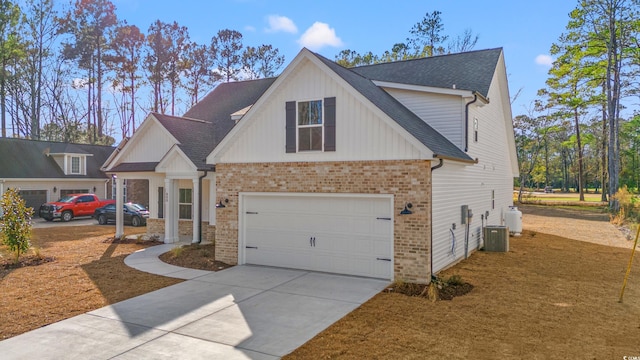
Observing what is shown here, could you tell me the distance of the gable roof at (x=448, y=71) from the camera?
1347cm

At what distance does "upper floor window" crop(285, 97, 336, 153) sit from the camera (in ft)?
32.9

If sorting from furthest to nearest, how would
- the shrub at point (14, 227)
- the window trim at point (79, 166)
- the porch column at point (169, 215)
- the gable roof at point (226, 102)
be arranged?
the window trim at point (79, 166) → the gable roof at point (226, 102) → the porch column at point (169, 215) → the shrub at point (14, 227)

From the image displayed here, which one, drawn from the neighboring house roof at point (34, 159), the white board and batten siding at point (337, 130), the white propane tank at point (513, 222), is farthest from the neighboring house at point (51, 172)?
the white propane tank at point (513, 222)

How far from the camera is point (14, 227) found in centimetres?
1146

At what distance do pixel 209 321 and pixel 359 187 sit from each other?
4654mm

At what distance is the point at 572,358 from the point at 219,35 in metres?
41.6

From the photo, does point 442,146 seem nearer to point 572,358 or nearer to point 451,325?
point 451,325

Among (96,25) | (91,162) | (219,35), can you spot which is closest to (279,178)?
(91,162)

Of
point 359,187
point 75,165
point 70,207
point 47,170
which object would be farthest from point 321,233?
point 75,165

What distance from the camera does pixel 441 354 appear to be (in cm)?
539

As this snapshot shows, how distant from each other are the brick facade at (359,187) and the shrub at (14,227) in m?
5.66

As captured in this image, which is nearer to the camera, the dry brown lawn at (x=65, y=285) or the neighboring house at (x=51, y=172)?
the dry brown lawn at (x=65, y=285)

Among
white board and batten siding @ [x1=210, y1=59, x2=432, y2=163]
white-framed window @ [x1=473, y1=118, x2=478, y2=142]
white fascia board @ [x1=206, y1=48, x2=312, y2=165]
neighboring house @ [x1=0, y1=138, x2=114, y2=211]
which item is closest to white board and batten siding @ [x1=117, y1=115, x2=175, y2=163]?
white fascia board @ [x1=206, y1=48, x2=312, y2=165]

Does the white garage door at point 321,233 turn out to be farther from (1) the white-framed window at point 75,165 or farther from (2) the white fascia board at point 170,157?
(1) the white-framed window at point 75,165
